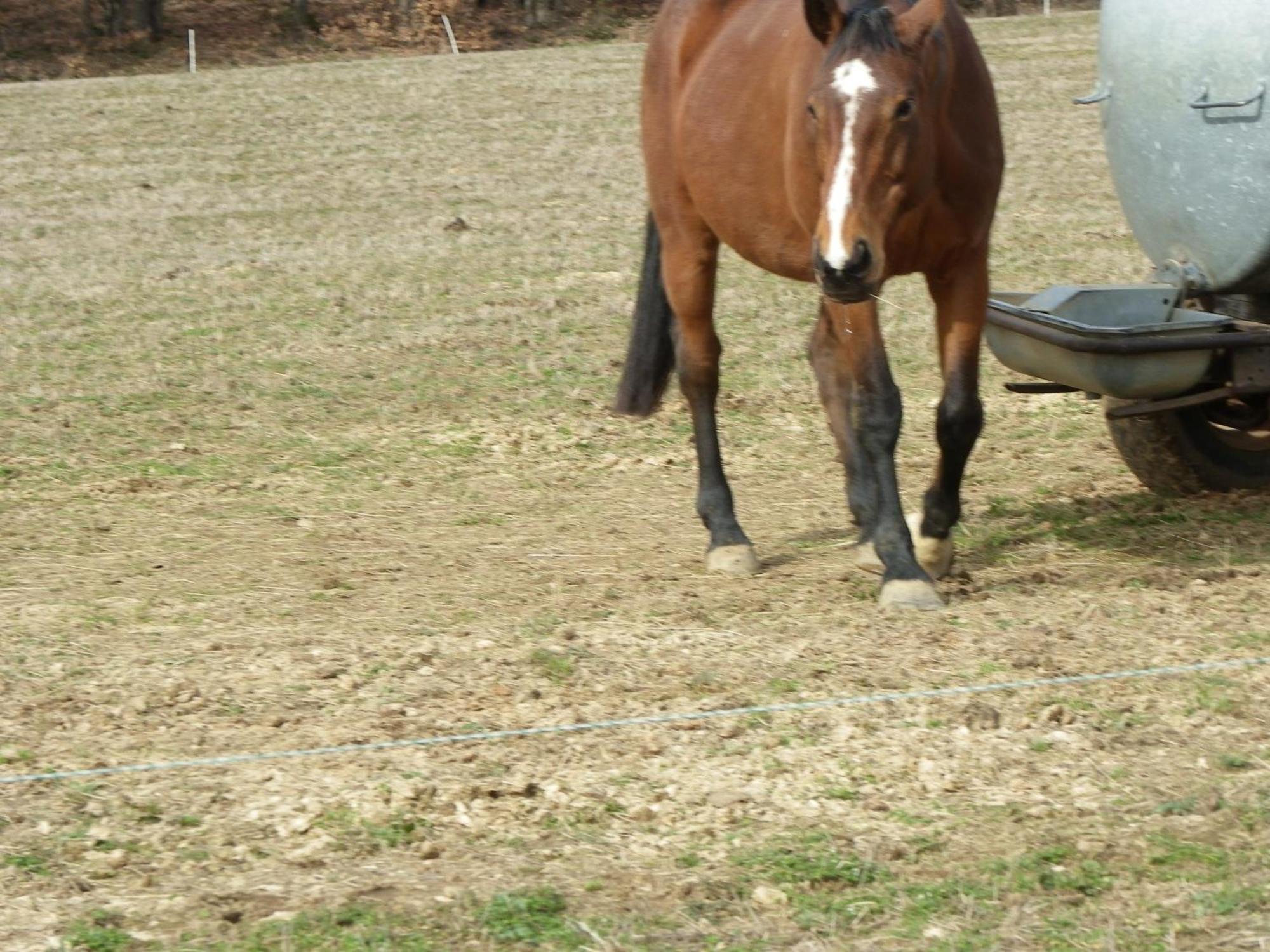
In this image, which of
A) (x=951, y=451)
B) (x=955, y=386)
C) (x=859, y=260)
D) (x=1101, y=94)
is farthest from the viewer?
(x=1101, y=94)

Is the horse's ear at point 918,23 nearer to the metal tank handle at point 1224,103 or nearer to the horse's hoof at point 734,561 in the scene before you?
the metal tank handle at point 1224,103

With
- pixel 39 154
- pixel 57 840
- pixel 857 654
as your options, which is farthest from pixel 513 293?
pixel 39 154

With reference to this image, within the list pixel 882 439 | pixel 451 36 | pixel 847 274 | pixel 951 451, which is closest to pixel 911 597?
pixel 882 439

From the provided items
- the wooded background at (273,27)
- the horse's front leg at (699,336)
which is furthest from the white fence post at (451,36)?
the horse's front leg at (699,336)

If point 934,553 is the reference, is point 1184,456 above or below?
above

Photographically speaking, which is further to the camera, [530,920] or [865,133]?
[865,133]

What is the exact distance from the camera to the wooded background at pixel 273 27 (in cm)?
3117

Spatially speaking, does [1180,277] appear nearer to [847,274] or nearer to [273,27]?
[847,274]

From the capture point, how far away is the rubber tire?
6.27 metres

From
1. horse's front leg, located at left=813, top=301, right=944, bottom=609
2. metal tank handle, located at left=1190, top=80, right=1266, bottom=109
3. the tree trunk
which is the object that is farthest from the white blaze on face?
the tree trunk

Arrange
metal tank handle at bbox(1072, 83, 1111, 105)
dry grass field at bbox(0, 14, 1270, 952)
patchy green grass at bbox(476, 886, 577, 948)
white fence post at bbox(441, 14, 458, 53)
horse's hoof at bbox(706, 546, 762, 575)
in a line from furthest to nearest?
white fence post at bbox(441, 14, 458, 53), metal tank handle at bbox(1072, 83, 1111, 105), horse's hoof at bbox(706, 546, 762, 575), dry grass field at bbox(0, 14, 1270, 952), patchy green grass at bbox(476, 886, 577, 948)

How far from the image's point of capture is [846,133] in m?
4.63

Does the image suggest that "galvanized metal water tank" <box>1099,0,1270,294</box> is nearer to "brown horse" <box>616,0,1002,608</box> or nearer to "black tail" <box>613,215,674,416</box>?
"brown horse" <box>616,0,1002,608</box>

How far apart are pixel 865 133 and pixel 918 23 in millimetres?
384
